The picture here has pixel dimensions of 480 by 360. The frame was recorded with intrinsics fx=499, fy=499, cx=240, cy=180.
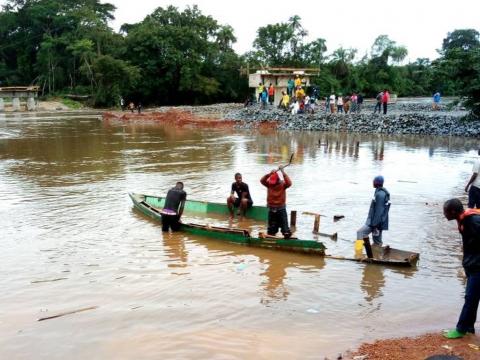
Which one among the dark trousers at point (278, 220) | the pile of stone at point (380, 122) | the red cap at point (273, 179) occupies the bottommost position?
the dark trousers at point (278, 220)

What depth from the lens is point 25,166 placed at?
20.5 m

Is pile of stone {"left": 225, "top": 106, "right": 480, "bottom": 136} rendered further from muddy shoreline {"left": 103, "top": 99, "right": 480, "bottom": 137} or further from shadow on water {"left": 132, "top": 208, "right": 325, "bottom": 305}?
shadow on water {"left": 132, "top": 208, "right": 325, "bottom": 305}

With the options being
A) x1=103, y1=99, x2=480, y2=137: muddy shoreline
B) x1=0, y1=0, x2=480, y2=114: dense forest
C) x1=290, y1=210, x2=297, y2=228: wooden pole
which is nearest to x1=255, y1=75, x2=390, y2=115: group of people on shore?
x1=103, y1=99, x2=480, y2=137: muddy shoreline

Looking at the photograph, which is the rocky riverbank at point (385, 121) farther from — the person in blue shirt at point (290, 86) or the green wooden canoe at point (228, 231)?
the green wooden canoe at point (228, 231)

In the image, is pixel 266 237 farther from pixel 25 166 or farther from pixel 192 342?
pixel 25 166

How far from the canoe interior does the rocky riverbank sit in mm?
18712

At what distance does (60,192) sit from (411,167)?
12642mm

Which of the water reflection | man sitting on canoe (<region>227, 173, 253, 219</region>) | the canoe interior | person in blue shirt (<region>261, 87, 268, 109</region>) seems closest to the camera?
the water reflection

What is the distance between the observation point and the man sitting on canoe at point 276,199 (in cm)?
959

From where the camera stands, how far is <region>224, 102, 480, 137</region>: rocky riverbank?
94.0ft

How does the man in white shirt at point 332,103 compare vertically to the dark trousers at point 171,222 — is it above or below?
above

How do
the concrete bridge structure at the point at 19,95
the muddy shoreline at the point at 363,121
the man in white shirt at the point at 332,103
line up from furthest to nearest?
the concrete bridge structure at the point at 19,95, the man in white shirt at the point at 332,103, the muddy shoreline at the point at 363,121

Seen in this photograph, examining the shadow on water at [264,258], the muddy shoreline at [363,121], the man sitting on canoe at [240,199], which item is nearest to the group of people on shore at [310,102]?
the muddy shoreline at [363,121]

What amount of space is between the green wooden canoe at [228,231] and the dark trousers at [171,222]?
14cm
